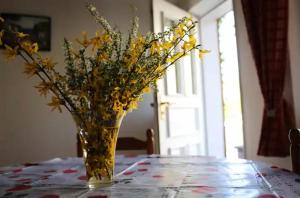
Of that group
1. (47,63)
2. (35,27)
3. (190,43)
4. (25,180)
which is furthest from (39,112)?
(190,43)

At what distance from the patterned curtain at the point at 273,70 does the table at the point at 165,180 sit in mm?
856

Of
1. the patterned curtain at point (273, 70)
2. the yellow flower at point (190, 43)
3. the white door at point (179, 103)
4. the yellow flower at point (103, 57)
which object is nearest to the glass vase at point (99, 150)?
the yellow flower at point (103, 57)

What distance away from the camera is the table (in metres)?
0.77

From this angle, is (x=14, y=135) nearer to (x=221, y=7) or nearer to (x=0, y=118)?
(x=0, y=118)

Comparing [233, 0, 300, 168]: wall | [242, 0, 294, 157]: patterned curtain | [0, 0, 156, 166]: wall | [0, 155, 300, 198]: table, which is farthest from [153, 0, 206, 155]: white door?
[0, 155, 300, 198]: table

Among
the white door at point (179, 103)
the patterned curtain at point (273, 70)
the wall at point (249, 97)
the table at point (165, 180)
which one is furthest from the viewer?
the white door at point (179, 103)

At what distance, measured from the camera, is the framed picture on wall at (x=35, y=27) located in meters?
2.90

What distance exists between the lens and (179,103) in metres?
2.81

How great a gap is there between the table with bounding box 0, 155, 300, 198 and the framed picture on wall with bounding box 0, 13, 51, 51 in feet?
6.31

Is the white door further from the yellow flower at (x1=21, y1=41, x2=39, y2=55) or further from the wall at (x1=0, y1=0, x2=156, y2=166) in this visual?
the yellow flower at (x1=21, y1=41, x2=39, y2=55)

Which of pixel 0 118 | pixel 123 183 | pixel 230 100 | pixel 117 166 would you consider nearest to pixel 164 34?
pixel 123 183

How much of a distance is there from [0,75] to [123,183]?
2392 millimetres

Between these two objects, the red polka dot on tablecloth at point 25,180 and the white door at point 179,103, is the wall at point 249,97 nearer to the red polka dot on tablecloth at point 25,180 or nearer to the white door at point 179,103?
the white door at point 179,103

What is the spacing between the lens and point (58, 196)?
2.58 feet
